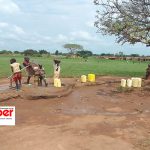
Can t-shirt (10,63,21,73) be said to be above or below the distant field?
above

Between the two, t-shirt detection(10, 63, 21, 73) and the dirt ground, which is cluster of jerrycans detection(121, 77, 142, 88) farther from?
t-shirt detection(10, 63, 21, 73)

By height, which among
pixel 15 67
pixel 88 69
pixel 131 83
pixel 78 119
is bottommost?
pixel 78 119

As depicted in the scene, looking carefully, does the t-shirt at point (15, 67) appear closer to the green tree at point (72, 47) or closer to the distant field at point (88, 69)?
the distant field at point (88, 69)

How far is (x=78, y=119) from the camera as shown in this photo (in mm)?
12445

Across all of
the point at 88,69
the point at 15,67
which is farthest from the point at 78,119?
the point at 88,69

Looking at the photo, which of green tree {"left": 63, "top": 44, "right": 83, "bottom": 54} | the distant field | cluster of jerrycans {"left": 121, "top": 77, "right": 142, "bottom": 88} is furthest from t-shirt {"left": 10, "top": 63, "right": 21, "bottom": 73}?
green tree {"left": 63, "top": 44, "right": 83, "bottom": 54}

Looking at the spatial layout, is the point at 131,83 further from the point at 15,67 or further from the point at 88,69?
the point at 88,69

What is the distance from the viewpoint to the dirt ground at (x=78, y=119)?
32.0ft

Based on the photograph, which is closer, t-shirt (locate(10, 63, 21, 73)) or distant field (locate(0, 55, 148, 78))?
t-shirt (locate(10, 63, 21, 73))

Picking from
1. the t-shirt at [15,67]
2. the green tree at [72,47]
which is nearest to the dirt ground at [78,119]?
the t-shirt at [15,67]

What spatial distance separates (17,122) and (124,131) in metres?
3.03

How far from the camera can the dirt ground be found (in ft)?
32.0

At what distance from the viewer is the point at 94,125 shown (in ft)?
38.2

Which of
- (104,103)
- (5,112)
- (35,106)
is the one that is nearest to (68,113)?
(35,106)
